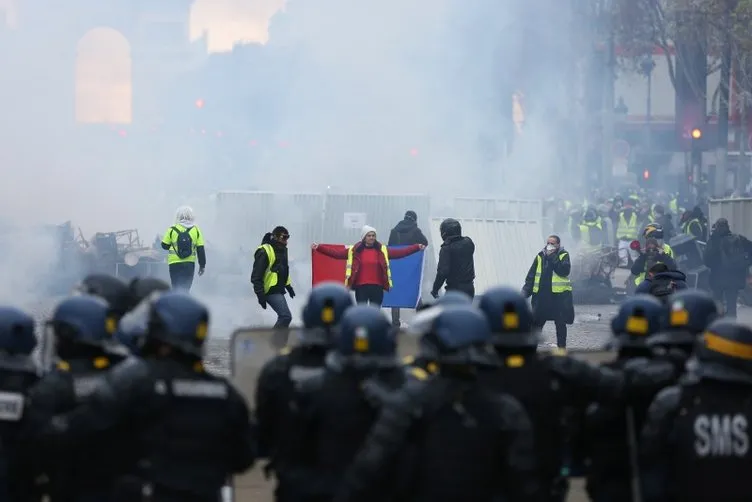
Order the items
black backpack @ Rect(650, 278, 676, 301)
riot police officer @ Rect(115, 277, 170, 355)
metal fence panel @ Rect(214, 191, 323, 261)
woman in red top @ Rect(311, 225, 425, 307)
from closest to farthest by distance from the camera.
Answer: riot police officer @ Rect(115, 277, 170, 355) < black backpack @ Rect(650, 278, 676, 301) < woman in red top @ Rect(311, 225, 425, 307) < metal fence panel @ Rect(214, 191, 323, 261)

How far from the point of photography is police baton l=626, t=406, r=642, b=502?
5992 millimetres

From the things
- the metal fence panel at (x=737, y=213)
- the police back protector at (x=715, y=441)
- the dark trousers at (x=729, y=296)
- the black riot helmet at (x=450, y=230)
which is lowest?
the dark trousers at (x=729, y=296)

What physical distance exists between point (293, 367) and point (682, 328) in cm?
150

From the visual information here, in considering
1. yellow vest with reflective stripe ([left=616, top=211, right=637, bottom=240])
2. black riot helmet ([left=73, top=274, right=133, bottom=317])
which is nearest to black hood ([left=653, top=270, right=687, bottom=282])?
black riot helmet ([left=73, top=274, right=133, bottom=317])

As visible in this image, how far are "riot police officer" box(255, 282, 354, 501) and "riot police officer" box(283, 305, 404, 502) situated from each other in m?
0.37

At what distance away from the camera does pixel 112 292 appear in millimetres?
7020

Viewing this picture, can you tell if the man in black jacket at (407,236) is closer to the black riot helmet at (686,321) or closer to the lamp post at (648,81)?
the black riot helmet at (686,321)

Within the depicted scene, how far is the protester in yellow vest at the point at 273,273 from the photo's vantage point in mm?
15469

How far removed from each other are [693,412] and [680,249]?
1992cm

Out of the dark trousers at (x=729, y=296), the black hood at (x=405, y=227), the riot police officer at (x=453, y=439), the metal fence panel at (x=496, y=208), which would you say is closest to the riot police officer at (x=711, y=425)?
the riot police officer at (x=453, y=439)

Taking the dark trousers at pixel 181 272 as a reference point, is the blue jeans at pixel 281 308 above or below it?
below

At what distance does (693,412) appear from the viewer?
5457 mm

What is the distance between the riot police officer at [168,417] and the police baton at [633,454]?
4.78 ft

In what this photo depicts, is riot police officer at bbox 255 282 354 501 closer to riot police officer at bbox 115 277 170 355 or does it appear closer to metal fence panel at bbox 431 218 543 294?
riot police officer at bbox 115 277 170 355
